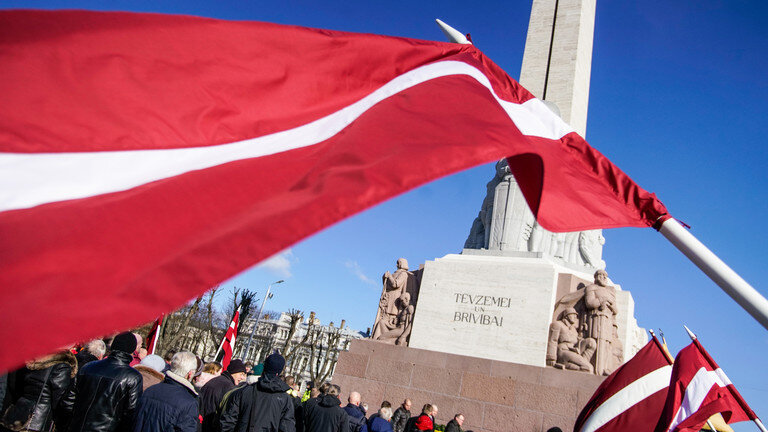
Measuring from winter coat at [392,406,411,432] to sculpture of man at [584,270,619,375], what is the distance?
9.26 ft

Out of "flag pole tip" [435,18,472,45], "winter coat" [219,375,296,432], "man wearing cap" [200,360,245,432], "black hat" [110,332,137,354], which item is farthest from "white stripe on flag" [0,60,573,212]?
"man wearing cap" [200,360,245,432]

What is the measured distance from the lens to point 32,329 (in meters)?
1.25

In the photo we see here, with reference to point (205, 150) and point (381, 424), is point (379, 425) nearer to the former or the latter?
point (381, 424)

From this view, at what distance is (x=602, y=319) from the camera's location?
894cm

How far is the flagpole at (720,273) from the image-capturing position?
6.29 ft

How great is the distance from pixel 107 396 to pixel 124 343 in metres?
0.36

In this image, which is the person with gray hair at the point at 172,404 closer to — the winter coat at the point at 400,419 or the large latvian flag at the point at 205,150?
the large latvian flag at the point at 205,150

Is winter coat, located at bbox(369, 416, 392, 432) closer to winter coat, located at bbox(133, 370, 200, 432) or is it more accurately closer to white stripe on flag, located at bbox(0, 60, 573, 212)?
winter coat, located at bbox(133, 370, 200, 432)

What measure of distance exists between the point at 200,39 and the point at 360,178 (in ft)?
3.22

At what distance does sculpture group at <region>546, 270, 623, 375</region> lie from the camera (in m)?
8.72

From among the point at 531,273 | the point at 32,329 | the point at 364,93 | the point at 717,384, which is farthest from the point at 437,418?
the point at 32,329

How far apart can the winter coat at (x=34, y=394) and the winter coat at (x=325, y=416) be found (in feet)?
7.67

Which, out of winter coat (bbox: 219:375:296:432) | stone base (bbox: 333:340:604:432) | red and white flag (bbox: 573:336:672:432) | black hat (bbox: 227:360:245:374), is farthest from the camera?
stone base (bbox: 333:340:604:432)

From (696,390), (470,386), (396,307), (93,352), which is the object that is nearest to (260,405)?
(93,352)
